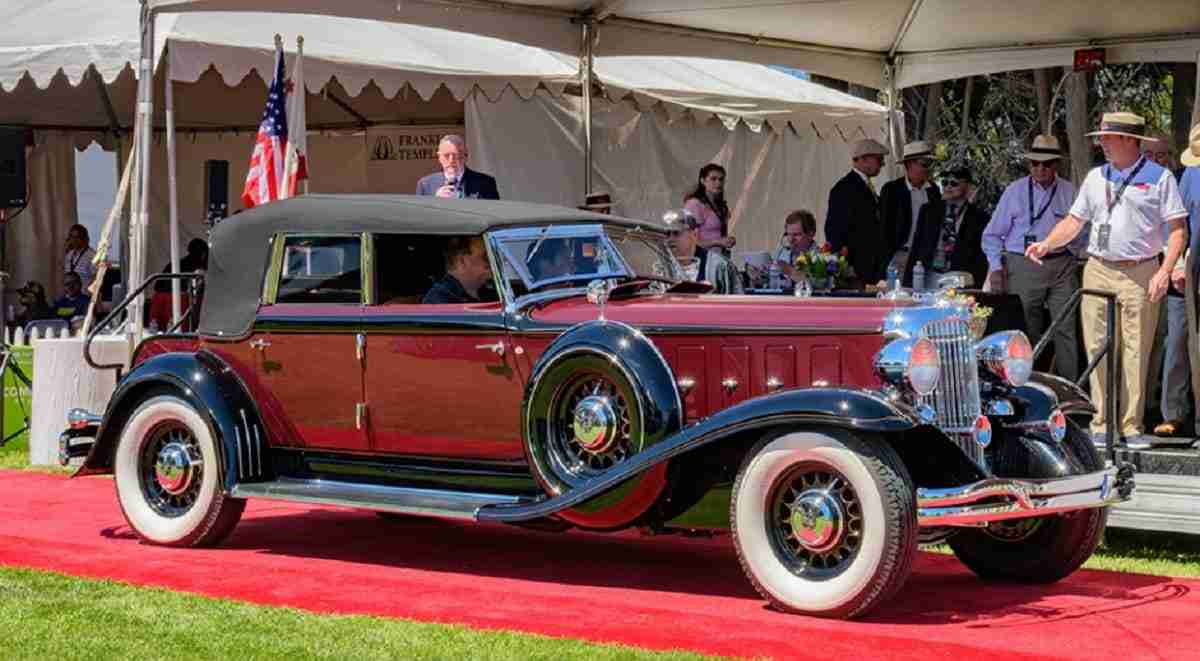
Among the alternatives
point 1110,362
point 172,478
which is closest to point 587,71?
point 172,478

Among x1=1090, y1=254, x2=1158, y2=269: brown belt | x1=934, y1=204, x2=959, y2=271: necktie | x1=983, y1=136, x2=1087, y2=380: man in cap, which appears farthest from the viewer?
x1=934, y1=204, x2=959, y2=271: necktie

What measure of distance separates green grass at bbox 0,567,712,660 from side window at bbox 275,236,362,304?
1.82 meters

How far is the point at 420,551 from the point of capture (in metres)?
8.57

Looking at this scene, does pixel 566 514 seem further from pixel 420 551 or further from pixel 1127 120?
pixel 1127 120

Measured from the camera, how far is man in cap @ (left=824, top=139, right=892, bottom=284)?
12.7 m

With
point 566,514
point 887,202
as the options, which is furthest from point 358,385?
point 887,202

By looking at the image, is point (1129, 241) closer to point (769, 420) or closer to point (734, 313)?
point (734, 313)

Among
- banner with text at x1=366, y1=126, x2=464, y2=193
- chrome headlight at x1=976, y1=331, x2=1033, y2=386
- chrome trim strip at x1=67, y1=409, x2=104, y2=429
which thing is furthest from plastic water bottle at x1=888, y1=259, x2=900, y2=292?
banner with text at x1=366, y1=126, x2=464, y2=193

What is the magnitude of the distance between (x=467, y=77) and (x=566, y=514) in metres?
8.56

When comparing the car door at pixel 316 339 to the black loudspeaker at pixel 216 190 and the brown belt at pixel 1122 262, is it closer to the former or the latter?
the brown belt at pixel 1122 262

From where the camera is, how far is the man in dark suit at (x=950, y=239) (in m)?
12.3

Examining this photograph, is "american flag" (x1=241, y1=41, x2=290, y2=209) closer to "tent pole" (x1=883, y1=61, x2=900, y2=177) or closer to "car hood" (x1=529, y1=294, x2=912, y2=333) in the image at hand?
"car hood" (x1=529, y1=294, x2=912, y2=333)

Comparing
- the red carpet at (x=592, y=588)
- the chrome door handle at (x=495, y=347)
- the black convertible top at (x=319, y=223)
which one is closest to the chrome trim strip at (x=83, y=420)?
the red carpet at (x=592, y=588)

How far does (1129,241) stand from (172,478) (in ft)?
16.3
